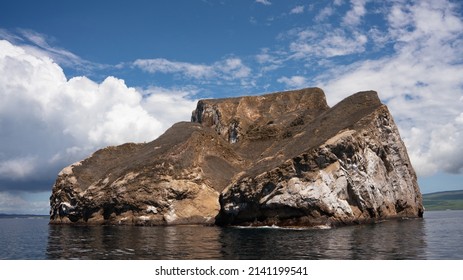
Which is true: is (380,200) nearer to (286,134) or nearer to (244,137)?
(286,134)

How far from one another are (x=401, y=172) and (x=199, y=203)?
51041mm

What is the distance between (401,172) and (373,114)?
61.3 feet

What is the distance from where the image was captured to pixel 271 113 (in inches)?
6811

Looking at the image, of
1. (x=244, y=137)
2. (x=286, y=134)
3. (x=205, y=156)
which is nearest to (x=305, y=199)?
(x=205, y=156)

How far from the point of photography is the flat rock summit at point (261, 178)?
80.6 meters

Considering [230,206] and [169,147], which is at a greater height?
[169,147]

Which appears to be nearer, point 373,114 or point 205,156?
point 373,114

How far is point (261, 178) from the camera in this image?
85875mm

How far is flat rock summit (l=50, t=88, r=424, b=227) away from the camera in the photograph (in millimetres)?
80625

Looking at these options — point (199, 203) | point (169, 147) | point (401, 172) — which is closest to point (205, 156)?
point (169, 147)
